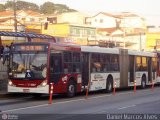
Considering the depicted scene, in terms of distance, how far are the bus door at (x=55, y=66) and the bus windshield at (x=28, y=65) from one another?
1.33ft

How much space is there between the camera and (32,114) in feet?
49.9

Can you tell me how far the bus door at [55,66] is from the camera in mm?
22125

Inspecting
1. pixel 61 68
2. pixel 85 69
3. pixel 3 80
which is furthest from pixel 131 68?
pixel 61 68

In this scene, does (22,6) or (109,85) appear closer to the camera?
(109,85)

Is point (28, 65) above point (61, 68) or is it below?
above

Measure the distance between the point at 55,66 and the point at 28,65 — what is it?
4.41ft

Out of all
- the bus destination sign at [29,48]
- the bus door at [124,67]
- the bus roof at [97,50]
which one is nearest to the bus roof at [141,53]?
the bus door at [124,67]

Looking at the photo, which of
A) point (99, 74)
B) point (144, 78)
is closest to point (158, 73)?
point (144, 78)

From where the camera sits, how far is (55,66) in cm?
2244

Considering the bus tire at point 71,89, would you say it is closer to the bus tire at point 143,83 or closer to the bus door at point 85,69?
the bus door at point 85,69

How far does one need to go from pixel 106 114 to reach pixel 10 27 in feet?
168

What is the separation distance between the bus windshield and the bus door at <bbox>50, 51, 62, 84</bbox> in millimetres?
406

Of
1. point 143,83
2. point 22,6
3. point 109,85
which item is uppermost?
point 22,6

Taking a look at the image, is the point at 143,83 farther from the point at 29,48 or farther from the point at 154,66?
the point at 29,48
